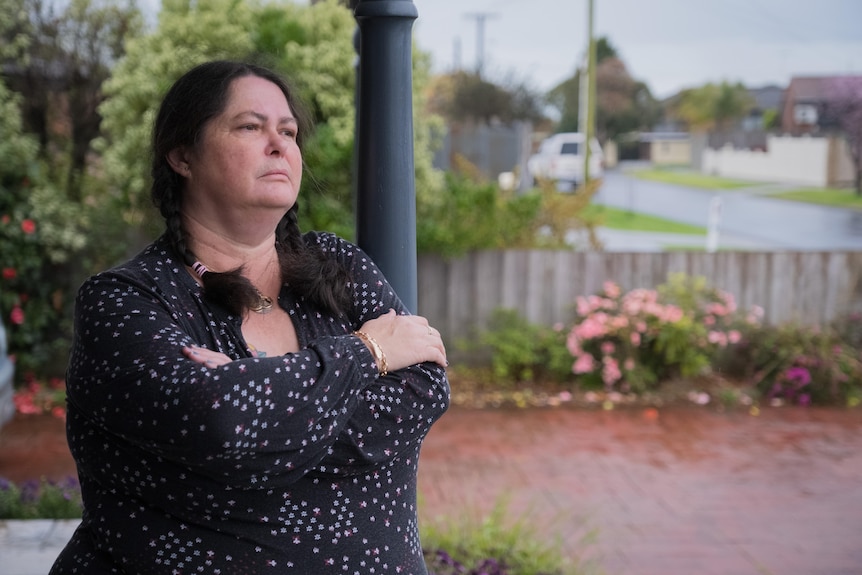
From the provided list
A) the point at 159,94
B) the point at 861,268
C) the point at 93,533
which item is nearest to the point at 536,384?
the point at 861,268

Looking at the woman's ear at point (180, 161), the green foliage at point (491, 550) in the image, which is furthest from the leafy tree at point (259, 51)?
the woman's ear at point (180, 161)

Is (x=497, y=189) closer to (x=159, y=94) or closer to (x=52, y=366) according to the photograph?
(x=159, y=94)

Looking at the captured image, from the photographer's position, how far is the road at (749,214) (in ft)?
52.9

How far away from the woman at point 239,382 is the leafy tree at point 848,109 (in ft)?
55.3

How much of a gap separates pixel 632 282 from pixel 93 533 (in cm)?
Answer: 654

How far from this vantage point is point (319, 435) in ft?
5.73

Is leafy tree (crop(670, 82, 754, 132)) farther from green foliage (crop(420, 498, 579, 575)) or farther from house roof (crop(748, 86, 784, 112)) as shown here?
green foliage (crop(420, 498, 579, 575))

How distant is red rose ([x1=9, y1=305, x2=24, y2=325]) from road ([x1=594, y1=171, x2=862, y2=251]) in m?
10.4

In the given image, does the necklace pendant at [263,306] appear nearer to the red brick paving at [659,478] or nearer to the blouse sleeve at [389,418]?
the blouse sleeve at [389,418]

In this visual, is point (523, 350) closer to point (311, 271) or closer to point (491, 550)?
point (491, 550)

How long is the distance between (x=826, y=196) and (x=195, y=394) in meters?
21.6

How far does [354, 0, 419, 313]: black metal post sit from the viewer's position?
2465mm

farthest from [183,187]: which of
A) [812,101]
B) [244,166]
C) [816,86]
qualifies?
[812,101]

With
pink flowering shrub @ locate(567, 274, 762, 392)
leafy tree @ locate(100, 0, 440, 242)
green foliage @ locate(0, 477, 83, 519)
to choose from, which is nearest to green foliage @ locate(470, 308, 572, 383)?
pink flowering shrub @ locate(567, 274, 762, 392)
